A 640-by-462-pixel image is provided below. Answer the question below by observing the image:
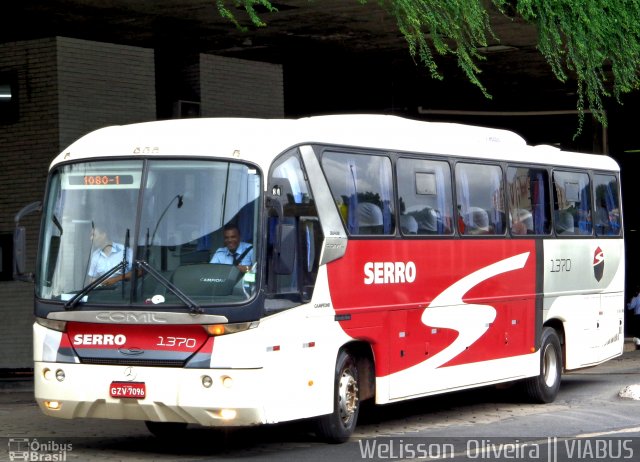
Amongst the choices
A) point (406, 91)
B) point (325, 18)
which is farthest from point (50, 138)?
point (406, 91)

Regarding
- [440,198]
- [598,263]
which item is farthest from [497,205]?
[598,263]

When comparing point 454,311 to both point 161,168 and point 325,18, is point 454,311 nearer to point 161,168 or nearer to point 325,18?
point 161,168

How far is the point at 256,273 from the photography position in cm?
1159

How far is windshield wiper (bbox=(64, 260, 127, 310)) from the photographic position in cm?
1172

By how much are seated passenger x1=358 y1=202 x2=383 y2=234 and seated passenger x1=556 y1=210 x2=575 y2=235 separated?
437cm

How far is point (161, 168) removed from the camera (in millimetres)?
11977

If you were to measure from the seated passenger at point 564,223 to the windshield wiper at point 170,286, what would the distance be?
23.6ft

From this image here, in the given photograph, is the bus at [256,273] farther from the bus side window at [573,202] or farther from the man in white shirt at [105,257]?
the bus side window at [573,202]

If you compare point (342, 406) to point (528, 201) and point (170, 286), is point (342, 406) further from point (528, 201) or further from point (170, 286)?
point (528, 201)

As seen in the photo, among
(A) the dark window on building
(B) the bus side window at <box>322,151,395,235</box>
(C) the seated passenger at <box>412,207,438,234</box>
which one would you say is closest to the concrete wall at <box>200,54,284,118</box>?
(A) the dark window on building

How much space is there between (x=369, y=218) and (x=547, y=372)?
186 inches

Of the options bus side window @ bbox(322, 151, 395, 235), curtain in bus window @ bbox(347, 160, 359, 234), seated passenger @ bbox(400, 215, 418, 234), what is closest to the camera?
bus side window @ bbox(322, 151, 395, 235)

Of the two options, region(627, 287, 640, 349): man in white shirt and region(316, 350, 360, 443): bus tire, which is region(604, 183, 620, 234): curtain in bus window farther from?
region(627, 287, 640, 349): man in white shirt

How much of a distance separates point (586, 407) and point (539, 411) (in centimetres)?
63
